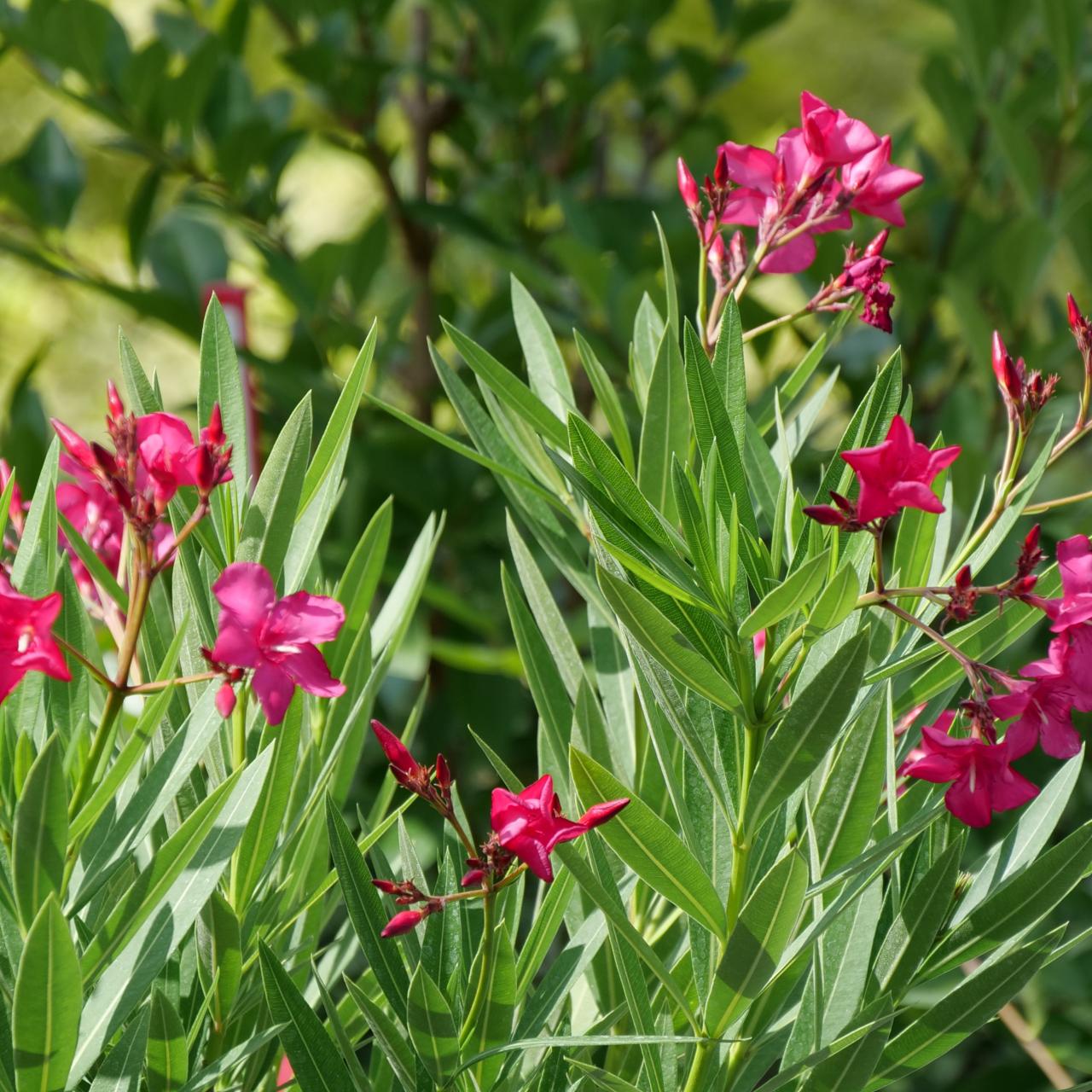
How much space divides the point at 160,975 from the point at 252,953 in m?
0.03

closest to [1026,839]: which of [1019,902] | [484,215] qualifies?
[1019,902]

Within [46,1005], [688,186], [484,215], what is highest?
[688,186]

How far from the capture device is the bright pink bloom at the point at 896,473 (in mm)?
303

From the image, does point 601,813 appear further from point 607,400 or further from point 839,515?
point 607,400

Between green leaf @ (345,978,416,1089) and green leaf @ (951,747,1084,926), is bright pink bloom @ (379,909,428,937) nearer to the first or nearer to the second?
green leaf @ (345,978,416,1089)

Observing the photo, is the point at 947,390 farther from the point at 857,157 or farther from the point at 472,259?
the point at 472,259

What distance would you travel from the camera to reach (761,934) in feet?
0.99

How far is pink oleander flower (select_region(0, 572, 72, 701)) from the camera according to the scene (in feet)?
0.96

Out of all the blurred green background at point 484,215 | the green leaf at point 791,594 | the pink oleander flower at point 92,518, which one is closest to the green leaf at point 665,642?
the green leaf at point 791,594

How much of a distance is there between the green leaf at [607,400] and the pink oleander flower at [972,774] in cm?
13

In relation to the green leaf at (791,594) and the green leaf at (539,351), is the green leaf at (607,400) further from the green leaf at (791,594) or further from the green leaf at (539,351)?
the green leaf at (791,594)

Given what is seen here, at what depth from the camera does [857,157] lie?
422 millimetres

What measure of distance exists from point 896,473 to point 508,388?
120mm

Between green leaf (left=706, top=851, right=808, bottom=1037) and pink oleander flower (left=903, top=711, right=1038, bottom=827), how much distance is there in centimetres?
6
